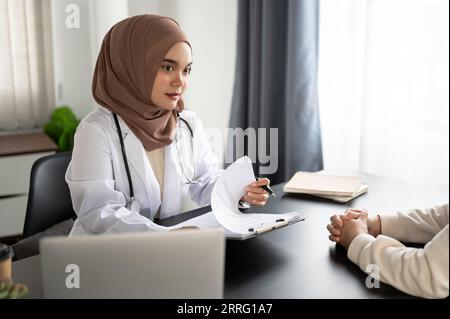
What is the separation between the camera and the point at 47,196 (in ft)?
5.78

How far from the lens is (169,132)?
5.49ft

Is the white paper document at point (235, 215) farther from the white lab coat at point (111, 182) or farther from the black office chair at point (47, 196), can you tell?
the black office chair at point (47, 196)

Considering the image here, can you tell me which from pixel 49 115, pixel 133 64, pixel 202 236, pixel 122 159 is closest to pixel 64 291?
pixel 202 236

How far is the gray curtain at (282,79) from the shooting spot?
2.60 m

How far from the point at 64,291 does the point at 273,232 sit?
2.06ft

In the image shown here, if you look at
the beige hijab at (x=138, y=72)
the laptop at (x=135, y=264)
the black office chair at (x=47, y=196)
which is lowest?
the black office chair at (x=47, y=196)

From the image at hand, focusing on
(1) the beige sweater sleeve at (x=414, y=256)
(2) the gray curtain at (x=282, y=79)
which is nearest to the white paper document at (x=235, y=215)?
(1) the beige sweater sleeve at (x=414, y=256)

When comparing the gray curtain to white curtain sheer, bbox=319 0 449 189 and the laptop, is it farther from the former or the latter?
the laptop

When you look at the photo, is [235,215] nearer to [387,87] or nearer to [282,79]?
[387,87]

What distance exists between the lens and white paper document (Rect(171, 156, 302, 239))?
48.8 inches

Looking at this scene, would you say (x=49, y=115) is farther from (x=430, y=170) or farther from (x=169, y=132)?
(x=430, y=170)

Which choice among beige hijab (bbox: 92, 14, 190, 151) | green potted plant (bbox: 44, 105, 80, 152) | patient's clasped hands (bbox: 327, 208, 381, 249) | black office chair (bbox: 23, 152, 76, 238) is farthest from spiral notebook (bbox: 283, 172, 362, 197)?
green potted plant (bbox: 44, 105, 80, 152)

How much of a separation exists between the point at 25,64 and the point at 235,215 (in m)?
2.17

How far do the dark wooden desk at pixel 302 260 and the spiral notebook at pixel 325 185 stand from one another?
3cm
